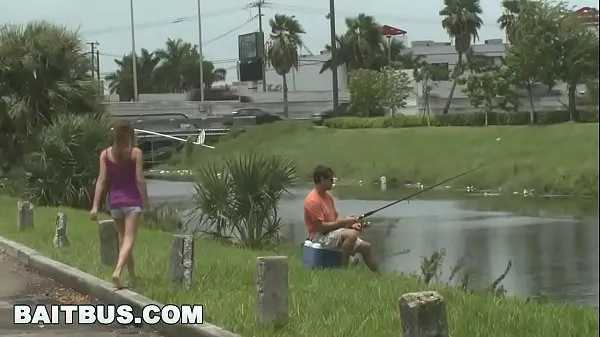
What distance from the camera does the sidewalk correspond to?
7.88m

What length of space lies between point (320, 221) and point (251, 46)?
239 feet

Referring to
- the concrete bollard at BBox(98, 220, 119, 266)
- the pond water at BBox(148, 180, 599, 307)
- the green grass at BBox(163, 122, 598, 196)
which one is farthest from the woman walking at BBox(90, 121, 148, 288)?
the green grass at BBox(163, 122, 598, 196)

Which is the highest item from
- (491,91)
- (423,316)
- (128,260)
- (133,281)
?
(491,91)

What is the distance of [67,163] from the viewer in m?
22.0

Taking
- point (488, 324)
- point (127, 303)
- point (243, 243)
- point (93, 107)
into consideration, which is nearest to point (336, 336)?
point (488, 324)

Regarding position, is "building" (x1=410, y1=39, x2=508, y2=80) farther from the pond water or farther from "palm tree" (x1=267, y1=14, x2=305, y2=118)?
the pond water

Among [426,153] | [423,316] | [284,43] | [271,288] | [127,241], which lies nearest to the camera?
[423,316]

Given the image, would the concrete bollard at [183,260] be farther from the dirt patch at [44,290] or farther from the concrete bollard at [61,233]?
the concrete bollard at [61,233]

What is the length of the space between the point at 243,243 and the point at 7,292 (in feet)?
21.5

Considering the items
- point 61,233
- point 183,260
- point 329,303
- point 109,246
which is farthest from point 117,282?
point 61,233

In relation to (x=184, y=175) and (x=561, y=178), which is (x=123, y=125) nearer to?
(x=561, y=178)

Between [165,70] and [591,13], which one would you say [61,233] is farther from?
[165,70]

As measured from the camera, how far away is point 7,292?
396 inches

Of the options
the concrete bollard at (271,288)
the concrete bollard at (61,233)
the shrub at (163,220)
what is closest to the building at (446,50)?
the shrub at (163,220)
